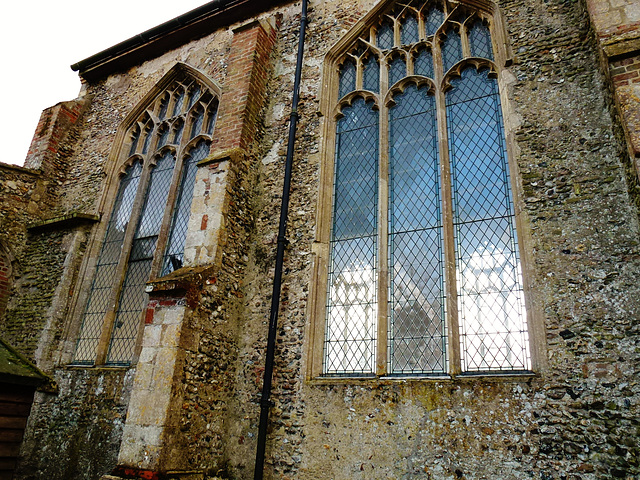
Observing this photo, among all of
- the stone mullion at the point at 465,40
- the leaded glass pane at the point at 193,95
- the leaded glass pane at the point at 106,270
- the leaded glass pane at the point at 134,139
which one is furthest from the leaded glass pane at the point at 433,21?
the leaded glass pane at the point at 134,139

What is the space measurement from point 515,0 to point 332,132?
3.22m

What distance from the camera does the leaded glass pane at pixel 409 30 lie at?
7188mm

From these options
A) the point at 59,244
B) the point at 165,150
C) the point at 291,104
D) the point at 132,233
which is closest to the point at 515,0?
the point at 291,104

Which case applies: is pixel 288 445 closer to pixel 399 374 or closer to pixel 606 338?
pixel 399 374

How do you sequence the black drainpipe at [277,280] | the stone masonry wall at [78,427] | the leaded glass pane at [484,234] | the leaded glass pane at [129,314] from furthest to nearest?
1. the leaded glass pane at [129,314]
2. the stone masonry wall at [78,427]
3. the black drainpipe at [277,280]
4. the leaded glass pane at [484,234]

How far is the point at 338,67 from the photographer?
760 centimetres

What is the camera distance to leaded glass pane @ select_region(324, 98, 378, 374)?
5531 millimetres

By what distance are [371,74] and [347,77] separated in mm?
440

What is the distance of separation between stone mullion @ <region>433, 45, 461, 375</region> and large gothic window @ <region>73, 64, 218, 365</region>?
12.3 feet

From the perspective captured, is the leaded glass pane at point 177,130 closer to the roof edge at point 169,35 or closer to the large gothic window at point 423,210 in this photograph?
the roof edge at point 169,35

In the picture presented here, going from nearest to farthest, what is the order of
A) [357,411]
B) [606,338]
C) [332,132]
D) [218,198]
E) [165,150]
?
1. [606,338]
2. [357,411]
3. [218,198]
4. [332,132]
5. [165,150]

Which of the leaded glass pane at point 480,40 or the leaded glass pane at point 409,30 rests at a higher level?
the leaded glass pane at point 409,30

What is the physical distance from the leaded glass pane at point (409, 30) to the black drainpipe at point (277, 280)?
1762 mm

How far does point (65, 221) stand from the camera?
859 cm
